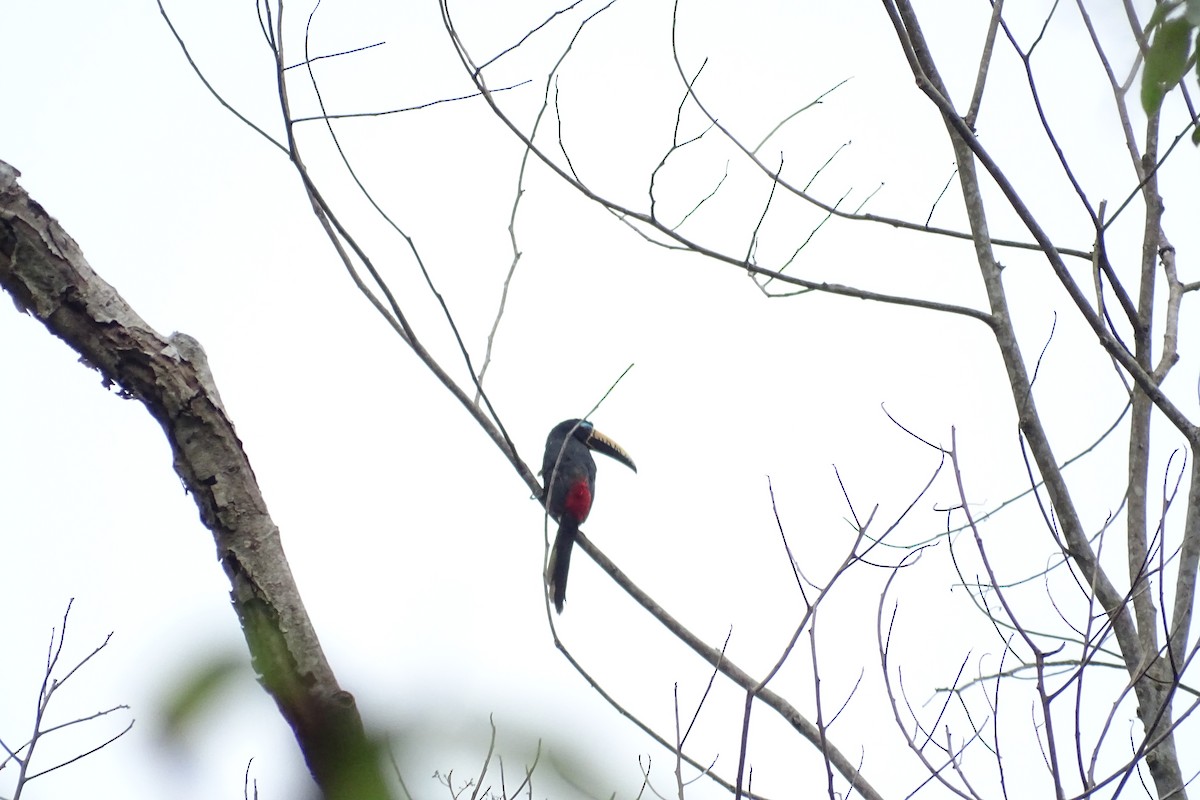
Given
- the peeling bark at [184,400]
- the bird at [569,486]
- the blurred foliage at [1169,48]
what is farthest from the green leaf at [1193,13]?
the bird at [569,486]

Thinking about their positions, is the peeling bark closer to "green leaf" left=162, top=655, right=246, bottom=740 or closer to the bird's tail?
"green leaf" left=162, top=655, right=246, bottom=740

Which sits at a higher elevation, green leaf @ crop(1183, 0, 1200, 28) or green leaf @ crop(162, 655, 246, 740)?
green leaf @ crop(1183, 0, 1200, 28)

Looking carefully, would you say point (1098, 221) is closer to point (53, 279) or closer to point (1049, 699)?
point (1049, 699)

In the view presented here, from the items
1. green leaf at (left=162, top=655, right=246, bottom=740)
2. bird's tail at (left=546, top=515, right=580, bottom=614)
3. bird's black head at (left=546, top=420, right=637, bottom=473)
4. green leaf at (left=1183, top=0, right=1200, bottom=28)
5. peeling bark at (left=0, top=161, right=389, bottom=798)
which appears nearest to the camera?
green leaf at (left=162, top=655, right=246, bottom=740)

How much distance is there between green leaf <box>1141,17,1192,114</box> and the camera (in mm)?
1208

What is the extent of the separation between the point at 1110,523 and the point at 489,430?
1747mm

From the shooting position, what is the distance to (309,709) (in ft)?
2.11

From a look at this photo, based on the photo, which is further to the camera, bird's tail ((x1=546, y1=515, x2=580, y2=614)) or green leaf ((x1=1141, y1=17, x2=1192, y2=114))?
bird's tail ((x1=546, y1=515, x2=580, y2=614))

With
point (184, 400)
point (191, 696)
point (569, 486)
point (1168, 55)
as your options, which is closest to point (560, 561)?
point (569, 486)

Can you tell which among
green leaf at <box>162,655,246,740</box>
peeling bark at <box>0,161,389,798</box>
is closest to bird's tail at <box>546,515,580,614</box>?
peeling bark at <box>0,161,389,798</box>

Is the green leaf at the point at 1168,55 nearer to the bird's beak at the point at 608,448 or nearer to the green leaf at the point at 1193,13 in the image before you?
the green leaf at the point at 1193,13

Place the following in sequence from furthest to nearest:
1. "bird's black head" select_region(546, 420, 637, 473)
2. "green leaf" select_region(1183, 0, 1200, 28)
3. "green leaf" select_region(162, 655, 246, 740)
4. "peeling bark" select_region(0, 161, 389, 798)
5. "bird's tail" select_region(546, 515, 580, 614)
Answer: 1. "bird's black head" select_region(546, 420, 637, 473)
2. "bird's tail" select_region(546, 515, 580, 614)
3. "green leaf" select_region(1183, 0, 1200, 28)
4. "peeling bark" select_region(0, 161, 389, 798)
5. "green leaf" select_region(162, 655, 246, 740)

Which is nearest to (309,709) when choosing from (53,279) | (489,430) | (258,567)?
(258,567)

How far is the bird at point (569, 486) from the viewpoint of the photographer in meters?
5.90
